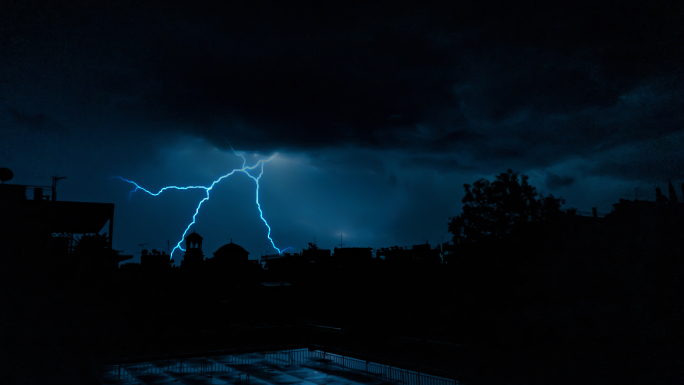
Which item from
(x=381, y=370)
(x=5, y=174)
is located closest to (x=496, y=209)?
(x=381, y=370)

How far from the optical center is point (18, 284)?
8156 millimetres

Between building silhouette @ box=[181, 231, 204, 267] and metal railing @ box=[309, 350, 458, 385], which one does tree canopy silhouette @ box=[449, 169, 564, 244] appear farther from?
building silhouette @ box=[181, 231, 204, 267]

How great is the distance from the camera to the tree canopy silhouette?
27.8 meters

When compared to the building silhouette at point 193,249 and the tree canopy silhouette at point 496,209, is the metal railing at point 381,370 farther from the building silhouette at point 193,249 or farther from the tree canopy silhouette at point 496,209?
the building silhouette at point 193,249

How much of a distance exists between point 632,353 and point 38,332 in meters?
Result: 16.1

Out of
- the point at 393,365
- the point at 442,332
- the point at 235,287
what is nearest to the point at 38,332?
the point at 393,365

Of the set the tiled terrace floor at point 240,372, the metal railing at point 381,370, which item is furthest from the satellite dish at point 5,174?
the metal railing at point 381,370

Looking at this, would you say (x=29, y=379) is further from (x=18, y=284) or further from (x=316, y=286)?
(x=316, y=286)

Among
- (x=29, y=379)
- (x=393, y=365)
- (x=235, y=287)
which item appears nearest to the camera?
(x=29, y=379)

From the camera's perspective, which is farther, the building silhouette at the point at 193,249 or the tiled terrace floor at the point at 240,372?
the building silhouette at the point at 193,249

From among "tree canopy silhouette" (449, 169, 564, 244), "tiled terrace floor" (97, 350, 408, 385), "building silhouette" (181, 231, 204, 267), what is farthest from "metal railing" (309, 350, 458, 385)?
"building silhouette" (181, 231, 204, 267)

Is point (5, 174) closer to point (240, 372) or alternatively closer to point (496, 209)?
point (240, 372)

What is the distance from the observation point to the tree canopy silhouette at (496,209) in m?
27.8

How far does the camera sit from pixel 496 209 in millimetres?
28719
